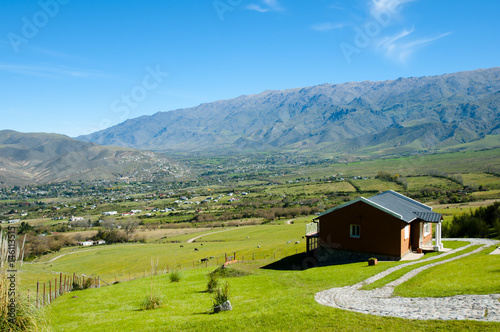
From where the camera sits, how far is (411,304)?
1268cm

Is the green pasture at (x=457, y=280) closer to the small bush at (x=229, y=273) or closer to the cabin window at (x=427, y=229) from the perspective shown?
the cabin window at (x=427, y=229)

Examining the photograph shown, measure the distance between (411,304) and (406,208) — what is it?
19.2 m

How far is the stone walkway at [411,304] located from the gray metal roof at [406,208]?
12796 millimetres

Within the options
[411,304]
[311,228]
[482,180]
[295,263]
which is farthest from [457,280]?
[482,180]

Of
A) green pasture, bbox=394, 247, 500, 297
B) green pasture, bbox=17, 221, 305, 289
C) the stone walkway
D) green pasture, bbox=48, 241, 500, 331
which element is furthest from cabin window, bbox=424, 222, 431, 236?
the stone walkway

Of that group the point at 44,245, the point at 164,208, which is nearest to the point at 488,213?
the point at 44,245

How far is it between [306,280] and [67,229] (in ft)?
301

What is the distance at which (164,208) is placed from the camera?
133 m

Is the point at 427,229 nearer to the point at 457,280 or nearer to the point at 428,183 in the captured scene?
the point at 457,280

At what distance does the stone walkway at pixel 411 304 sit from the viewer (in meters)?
10.8

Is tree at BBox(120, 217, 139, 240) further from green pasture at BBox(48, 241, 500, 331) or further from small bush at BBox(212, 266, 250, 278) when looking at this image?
green pasture at BBox(48, 241, 500, 331)

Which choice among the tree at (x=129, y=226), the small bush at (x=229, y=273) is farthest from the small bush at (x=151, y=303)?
the tree at (x=129, y=226)

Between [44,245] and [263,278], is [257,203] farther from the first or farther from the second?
[263,278]

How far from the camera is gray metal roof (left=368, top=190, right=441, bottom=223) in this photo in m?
28.3
